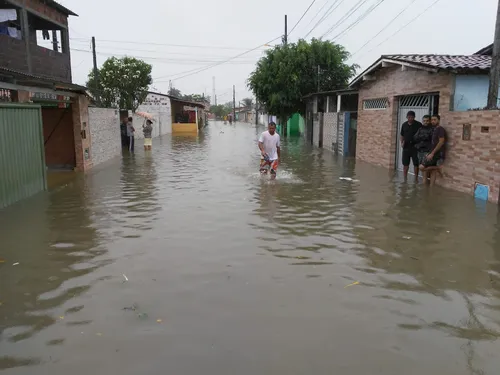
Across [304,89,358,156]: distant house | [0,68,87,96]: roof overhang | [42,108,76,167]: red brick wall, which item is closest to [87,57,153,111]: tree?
[304,89,358,156]: distant house

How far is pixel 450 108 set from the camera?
10672mm

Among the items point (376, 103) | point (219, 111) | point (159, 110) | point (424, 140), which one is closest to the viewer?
point (424, 140)

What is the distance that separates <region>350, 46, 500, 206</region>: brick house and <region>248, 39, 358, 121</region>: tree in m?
A: 12.6

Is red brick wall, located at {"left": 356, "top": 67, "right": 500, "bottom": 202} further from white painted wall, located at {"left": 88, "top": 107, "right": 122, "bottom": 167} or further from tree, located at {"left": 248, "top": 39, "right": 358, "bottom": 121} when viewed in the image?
tree, located at {"left": 248, "top": 39, "right": 358, "bottom": 121}

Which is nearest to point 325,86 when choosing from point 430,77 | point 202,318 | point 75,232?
point 430,77

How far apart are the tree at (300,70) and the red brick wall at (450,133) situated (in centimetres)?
1255

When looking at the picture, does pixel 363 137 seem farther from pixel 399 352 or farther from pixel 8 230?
pixel 399 352

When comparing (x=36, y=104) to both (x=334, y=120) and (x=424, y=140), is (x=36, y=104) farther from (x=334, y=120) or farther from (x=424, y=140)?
(x=334, y=120)

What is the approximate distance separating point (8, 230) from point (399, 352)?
242 inches

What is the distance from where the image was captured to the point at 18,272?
5.31m

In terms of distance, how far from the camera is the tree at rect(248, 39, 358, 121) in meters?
27.9

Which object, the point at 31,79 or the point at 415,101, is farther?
the point at 415,101

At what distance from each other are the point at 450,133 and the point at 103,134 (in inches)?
510

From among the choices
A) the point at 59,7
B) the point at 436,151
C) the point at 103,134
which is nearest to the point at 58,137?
the point at 103,134
